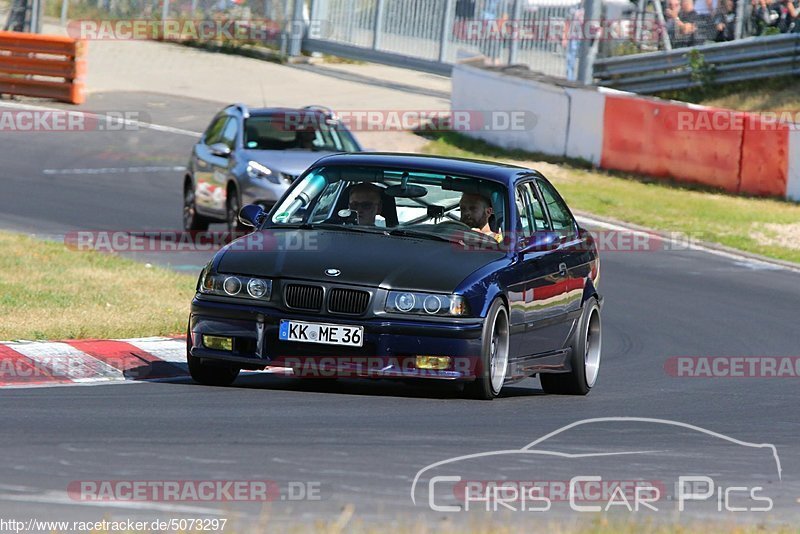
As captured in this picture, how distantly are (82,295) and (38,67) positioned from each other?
64.2 feet

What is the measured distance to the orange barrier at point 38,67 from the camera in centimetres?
3086

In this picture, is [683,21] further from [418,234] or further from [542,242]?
[418,234]

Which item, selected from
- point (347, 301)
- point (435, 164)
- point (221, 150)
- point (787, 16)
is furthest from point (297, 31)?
point (347, 301)

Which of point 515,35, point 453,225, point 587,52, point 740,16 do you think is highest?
point 740,16

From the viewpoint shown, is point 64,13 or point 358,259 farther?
point 64,13

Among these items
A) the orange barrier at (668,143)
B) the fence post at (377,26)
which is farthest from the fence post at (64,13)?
the orange barrier at (668,143)

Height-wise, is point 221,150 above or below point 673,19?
below

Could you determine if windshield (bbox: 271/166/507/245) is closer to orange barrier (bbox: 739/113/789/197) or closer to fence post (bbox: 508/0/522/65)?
orange barrier (bbox: 739/113/789/197)

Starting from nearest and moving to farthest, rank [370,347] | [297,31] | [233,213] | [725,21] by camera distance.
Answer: [370,347] → [233,213] → [725,21] → [297,31]

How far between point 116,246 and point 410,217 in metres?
8.06

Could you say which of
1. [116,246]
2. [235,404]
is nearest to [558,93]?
[116,246]

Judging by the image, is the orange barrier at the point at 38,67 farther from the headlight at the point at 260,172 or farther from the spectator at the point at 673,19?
the headlight at the point at 260,172

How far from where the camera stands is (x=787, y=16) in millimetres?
29484

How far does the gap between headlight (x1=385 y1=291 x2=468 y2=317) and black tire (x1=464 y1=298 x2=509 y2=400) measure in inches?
7.1
